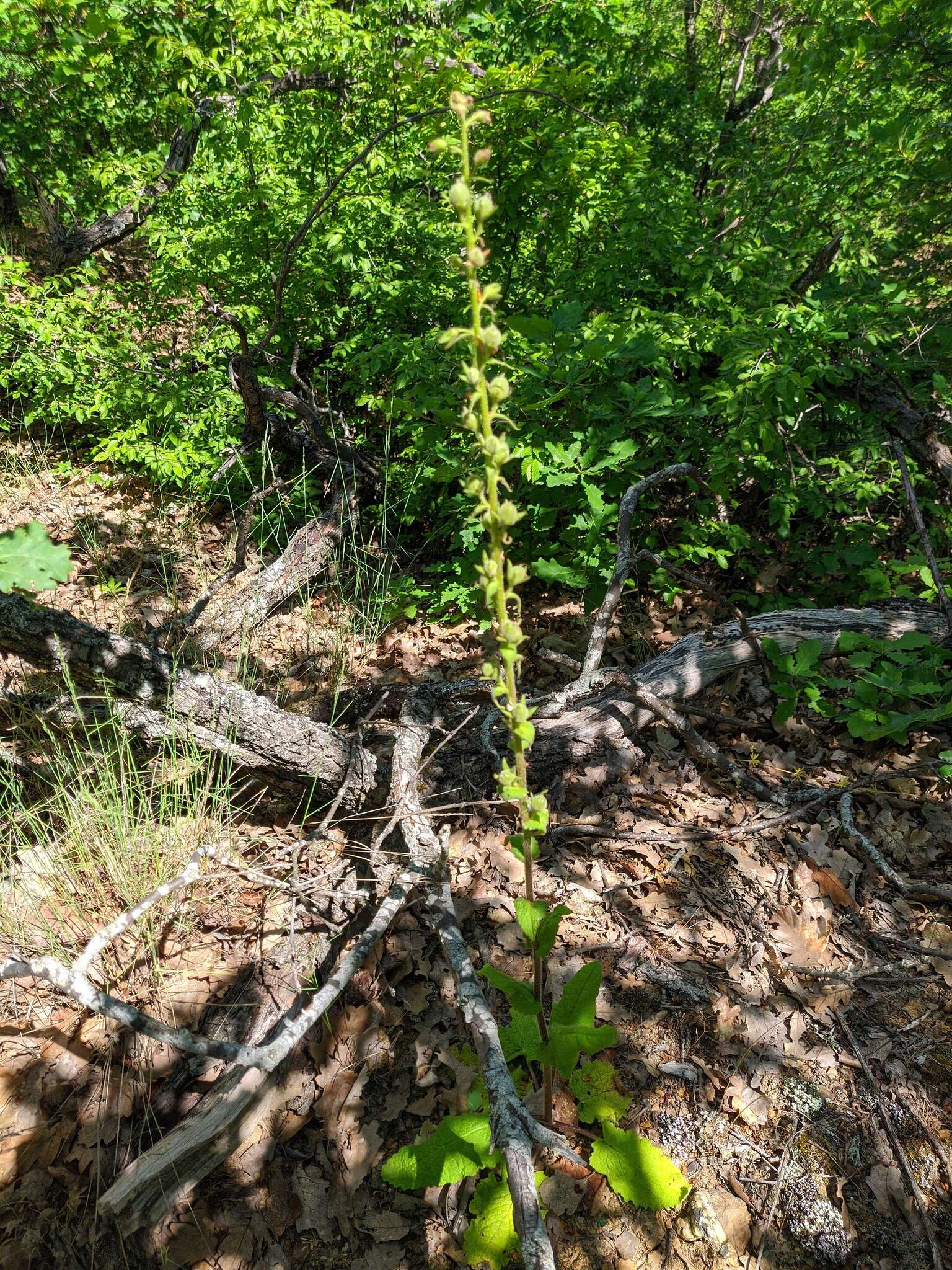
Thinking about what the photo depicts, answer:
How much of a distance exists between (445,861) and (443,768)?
21.3 inches

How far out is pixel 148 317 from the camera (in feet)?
16.8

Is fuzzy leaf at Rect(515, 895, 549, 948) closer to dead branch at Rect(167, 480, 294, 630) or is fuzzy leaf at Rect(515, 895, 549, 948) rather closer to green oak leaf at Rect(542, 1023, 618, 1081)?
green oak leaf at Rect(542, 1023, 618, 1081)

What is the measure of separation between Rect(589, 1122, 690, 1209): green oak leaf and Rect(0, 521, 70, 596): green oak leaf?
177cm

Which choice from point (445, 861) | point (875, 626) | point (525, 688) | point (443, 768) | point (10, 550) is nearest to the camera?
point (10, 550)

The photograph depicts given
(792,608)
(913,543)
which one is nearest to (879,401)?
(913,543)

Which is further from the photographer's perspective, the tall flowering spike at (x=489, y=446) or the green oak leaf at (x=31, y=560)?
the green oak leaf at (x=31, y=560)

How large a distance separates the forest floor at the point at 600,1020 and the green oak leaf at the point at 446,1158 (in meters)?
0.26

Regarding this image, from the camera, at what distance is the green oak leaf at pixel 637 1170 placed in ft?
5.06

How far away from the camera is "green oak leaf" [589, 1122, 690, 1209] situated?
60.7 inches

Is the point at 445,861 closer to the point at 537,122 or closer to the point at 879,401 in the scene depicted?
the point at 879,401

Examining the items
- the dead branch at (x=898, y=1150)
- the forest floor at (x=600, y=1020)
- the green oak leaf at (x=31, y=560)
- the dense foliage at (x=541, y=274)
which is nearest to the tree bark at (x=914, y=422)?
the dense foliage at (x=541, y=274)

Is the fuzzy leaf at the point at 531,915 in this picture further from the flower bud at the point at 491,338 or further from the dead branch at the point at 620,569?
the dead branch at the point at 620,569

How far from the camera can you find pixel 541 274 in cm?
450

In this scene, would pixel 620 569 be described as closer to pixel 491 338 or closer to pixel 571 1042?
pixel 571 1042
